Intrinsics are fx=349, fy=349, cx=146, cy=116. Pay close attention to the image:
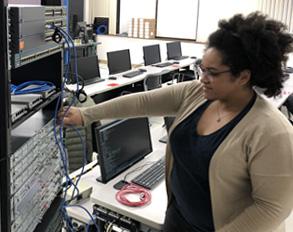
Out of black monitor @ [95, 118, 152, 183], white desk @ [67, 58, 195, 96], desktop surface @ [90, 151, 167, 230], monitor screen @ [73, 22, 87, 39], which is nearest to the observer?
desktop surface @ [90, 151, 167, 230]

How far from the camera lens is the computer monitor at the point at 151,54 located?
6.28 meters

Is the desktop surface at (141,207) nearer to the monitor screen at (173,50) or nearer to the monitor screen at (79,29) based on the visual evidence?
the monitor screen at (173,50)

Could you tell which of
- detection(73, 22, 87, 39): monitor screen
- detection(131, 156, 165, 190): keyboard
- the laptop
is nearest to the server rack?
detection(131, 156, 165, 190): keyboard

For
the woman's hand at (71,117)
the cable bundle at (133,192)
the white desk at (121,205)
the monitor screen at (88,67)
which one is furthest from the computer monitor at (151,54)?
the woman's hand at (71,117)

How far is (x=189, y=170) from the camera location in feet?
4.72

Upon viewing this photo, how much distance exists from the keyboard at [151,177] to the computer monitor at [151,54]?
4.26m

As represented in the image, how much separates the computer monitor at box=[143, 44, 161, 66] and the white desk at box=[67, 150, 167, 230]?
4.38 meters

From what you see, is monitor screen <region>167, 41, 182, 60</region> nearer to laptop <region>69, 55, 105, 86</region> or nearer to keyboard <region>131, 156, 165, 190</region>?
laptop <region>69, 55, 105, 86</region>

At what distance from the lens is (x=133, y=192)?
1936 millimetres

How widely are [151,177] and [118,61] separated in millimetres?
3701

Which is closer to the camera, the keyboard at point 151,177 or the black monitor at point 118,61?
the keyboard at point 151,177

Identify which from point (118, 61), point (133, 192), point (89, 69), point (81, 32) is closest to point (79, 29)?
point (81, 32)

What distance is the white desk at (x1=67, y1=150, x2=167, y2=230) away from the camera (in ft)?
5.69

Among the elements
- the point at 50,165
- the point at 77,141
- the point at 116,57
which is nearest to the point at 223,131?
the point at 50,165
